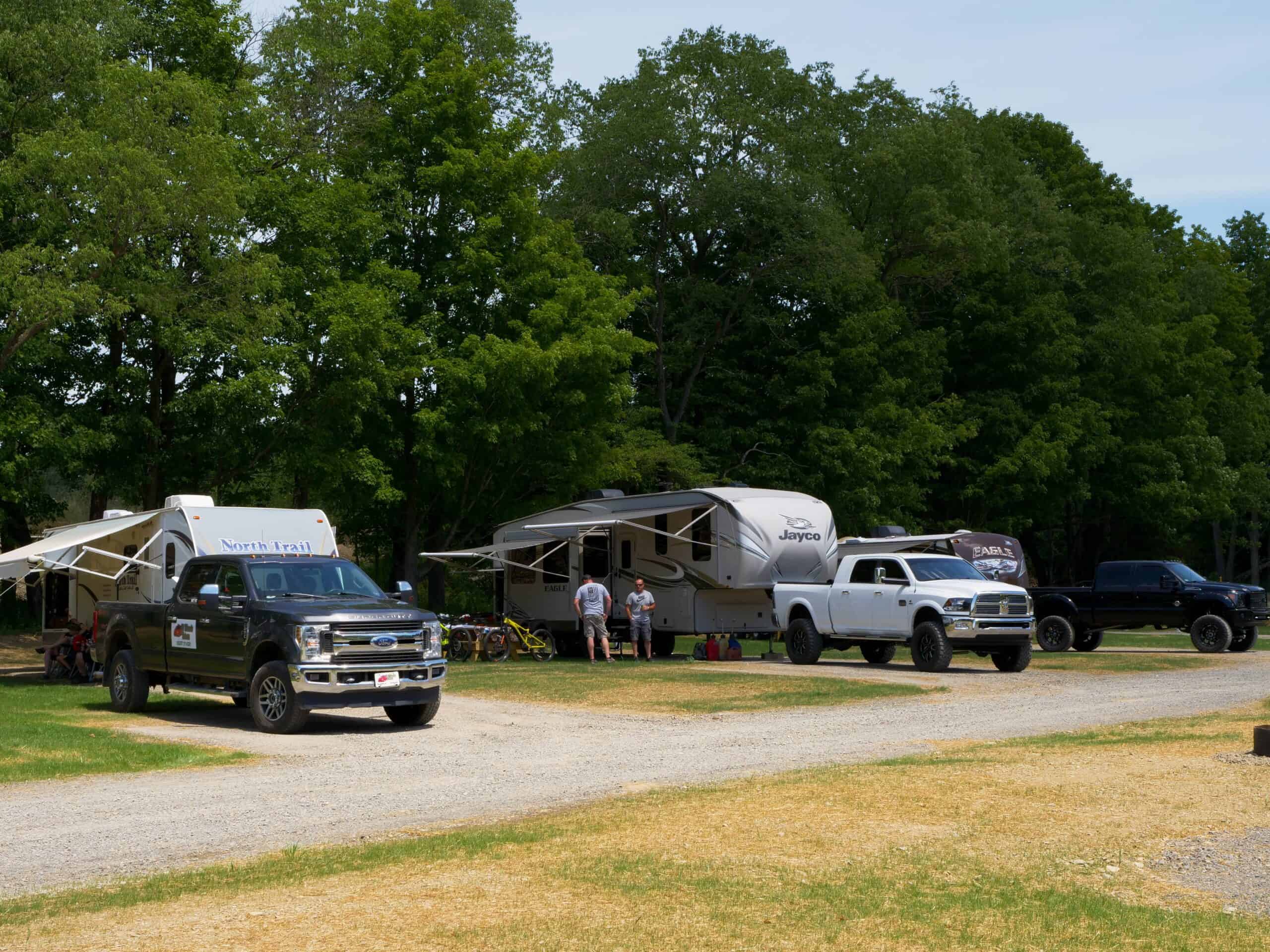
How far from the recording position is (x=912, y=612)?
24000mm

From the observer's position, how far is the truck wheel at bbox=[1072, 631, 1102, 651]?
3112cm

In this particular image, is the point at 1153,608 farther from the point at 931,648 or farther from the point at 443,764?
the point at 443,764

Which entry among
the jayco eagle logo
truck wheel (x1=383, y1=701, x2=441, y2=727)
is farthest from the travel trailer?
truck wheel (x1=383, y1=701, x2=441, y2=727)

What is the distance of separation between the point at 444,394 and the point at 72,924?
27235 mm

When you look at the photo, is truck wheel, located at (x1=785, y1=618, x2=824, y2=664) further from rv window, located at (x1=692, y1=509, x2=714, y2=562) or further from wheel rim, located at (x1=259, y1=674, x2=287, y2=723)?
wheel rim, located at (x1=259, y1=674, x2=287, y2=723)

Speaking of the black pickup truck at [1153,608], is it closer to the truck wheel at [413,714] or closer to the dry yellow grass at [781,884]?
the truck wheel at [413,714]

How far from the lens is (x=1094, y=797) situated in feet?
34.0

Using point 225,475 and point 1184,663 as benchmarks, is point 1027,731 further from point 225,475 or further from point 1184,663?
point 225,475

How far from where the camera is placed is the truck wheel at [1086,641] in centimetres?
3112

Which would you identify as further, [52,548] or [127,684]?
[52,548]

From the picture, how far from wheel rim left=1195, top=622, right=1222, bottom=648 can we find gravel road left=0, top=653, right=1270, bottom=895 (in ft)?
27.4

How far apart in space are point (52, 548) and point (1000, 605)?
49.8ft

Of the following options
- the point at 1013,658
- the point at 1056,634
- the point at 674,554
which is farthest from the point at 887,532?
the point at 1013,658

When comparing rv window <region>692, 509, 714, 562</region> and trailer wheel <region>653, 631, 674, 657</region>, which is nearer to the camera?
rv window <region>692, 509, 714, 562</region>
